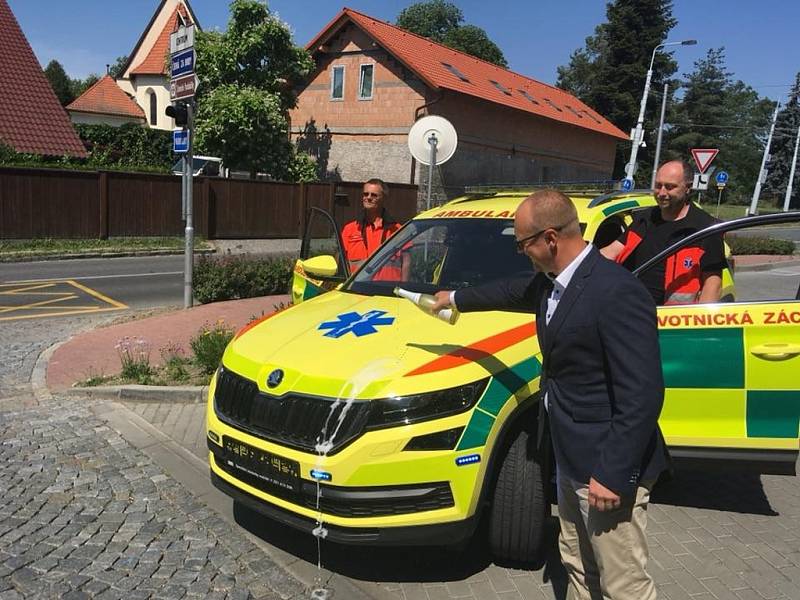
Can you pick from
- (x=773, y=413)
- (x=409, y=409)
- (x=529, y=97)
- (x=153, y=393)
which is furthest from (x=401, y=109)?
(x=409, y=409)

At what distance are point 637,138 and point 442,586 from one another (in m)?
30.1

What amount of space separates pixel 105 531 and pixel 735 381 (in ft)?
11.6

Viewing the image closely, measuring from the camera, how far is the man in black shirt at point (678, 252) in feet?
13.5

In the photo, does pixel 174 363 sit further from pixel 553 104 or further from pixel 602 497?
pixel 553 104

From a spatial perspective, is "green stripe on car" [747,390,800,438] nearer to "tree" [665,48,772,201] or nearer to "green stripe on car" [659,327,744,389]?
"green stripe on car" [659,327,744,389]

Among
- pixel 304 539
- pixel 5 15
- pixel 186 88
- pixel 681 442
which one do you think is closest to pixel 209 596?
pixel 304 539

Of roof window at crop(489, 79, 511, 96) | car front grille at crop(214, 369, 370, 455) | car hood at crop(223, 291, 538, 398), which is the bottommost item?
car front grille at crop(214, 369, 370, 455)

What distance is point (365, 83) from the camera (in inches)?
1211

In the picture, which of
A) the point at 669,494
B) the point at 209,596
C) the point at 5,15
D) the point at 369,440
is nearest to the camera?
the point at 369,440

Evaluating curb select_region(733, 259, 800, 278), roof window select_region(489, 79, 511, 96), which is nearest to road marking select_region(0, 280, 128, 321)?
curb select_region(733, 259, 800, 278)

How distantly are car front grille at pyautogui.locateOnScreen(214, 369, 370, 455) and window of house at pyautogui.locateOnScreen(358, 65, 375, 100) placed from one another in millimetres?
28947

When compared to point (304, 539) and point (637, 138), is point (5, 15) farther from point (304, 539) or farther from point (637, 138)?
point (304, 539)

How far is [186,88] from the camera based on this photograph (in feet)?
29.9

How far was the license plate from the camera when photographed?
120 inches
